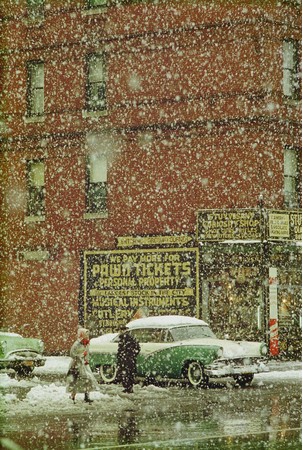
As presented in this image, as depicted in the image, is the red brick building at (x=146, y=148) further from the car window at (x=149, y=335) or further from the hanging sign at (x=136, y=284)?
the car window at (x=149, y=335)

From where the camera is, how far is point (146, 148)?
30891 mm

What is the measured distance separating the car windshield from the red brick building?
7.12 m

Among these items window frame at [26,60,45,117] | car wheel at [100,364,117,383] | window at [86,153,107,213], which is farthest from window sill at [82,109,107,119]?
car wheel at [100,364,117,383]

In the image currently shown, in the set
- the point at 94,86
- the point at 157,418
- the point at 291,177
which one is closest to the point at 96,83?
the point at 94,86

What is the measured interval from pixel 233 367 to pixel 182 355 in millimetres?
1122

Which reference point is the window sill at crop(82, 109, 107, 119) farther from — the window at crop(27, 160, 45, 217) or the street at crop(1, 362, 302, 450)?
the street at crop(1, 362, 302, 450)

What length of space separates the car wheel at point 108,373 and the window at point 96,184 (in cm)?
1045

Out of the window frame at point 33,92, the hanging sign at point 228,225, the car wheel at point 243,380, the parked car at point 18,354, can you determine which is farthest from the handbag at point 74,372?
the window frame at point 33,92

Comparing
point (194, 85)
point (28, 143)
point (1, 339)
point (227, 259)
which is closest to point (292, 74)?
point (194, 85)

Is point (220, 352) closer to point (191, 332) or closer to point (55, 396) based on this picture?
point (191, 332)

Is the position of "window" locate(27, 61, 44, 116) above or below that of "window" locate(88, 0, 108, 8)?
below

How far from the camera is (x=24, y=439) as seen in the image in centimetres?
1244

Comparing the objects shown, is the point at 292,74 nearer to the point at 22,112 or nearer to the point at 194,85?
the point at 194,85

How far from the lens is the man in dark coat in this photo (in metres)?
19.6
